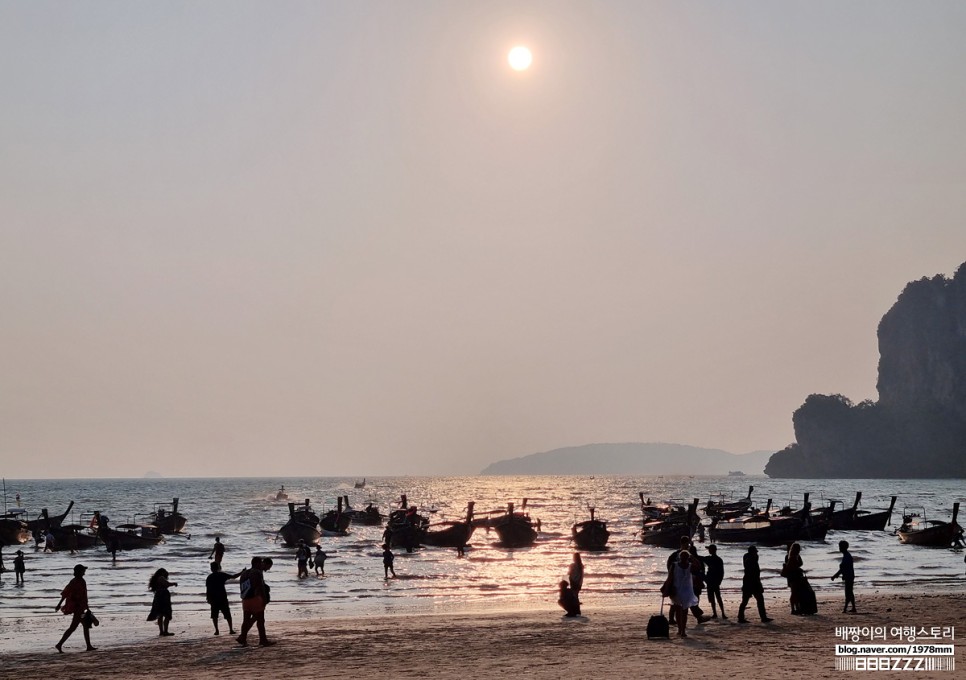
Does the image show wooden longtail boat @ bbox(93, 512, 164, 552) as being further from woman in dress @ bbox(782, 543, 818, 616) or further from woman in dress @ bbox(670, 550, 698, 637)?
woman in dress @ bbox(670, 550, 698, 637)

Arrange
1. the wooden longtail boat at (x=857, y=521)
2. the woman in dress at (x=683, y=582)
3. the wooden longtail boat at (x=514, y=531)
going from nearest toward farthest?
the woman in dress at (x=683, y=582) < the wooden longtail boat at (x=514, y=531) < the wooden longtail boat at (x=857, y=521)

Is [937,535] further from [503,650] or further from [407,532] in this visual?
[503,650]

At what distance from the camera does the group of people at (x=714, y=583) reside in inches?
855

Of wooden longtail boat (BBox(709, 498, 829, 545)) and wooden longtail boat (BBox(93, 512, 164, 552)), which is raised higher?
wooden longtail boat (BBox(93, 512, 164, 552))

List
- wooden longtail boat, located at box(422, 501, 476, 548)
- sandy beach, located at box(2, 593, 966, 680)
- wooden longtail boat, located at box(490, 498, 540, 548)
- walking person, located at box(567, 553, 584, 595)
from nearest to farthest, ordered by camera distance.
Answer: sandy beach, located at box(2, 593, 966, 680) < walking person, located at box(567, 553, 584, 595) < wooden longtail boat, located at box(422, 501, 476, 548) < wooden longtail boat, located at box(490, 498, 540, 548)

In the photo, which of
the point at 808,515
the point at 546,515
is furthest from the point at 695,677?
the point at 546,515

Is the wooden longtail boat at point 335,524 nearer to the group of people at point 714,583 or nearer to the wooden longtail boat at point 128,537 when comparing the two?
the wooden longtail boat at point 128,537

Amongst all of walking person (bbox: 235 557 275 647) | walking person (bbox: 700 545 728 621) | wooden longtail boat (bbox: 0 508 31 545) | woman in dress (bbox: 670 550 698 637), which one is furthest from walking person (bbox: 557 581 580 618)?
wooden longtail boat (bbox: 0 508 31 545)

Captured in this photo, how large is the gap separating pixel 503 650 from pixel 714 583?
22.0ft

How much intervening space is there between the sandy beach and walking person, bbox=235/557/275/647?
0.41 metres

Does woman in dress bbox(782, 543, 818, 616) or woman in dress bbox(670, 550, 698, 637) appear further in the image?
woman in dress bbox(782, 543, 818, 616)

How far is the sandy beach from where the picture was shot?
60.7 ft

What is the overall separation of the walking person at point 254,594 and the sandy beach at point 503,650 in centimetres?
41

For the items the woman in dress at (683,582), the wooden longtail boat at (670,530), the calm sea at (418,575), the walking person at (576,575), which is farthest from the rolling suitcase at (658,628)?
the wooden longtail boat at (670,530)
